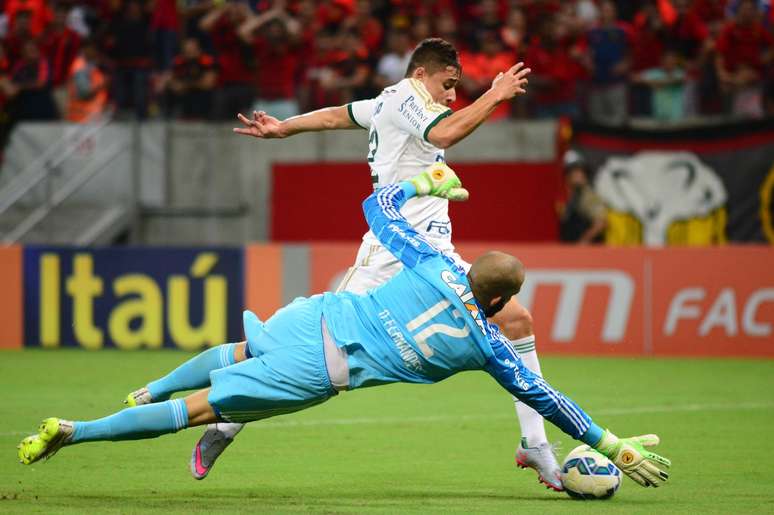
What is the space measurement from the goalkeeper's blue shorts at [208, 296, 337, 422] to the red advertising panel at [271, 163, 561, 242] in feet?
36.1

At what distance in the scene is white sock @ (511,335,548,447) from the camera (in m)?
7.87

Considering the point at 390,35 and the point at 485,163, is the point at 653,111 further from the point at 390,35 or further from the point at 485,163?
the point at 390,35

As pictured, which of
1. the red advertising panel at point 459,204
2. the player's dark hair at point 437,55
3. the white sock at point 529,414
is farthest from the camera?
the red advertising panel at point 459,204

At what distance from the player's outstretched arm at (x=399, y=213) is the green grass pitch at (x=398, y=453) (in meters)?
1.28

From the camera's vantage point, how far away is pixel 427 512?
270 inches

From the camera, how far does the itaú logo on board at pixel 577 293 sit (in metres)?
16.2

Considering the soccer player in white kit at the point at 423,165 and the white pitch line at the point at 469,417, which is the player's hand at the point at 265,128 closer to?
the soccer player in white kit at the point at 423,165

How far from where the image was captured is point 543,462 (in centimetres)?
777

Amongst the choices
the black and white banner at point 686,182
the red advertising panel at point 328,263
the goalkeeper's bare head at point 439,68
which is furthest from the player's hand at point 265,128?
the black and white banner at point 686,182

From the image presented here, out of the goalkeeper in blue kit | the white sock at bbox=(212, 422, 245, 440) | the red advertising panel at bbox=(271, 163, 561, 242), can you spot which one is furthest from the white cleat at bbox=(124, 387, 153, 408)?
the red advertising panel at bbox=(271, 163, 561, 242)

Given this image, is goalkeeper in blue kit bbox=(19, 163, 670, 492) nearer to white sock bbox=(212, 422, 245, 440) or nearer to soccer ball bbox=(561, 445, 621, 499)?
soccer ball bbox=(561, 445, 621, 499)

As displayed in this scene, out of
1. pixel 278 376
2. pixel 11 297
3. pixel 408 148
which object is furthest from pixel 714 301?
pixel 278 376

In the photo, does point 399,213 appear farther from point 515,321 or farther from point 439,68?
point 439,68

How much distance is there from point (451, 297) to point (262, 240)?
1249cm
